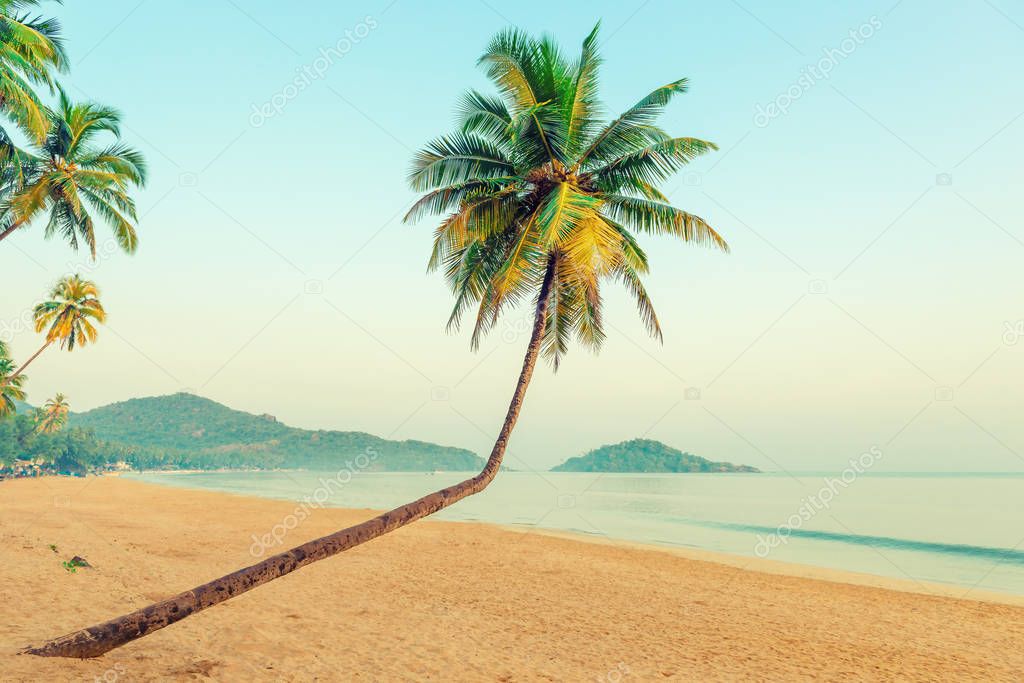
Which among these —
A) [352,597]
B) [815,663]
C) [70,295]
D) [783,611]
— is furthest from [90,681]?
[70,295]

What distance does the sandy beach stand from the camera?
8133 millimetres

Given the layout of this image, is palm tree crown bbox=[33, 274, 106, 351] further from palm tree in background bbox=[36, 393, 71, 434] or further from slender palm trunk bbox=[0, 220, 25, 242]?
palm tree in background bbox=[36, 393, 71, 434]

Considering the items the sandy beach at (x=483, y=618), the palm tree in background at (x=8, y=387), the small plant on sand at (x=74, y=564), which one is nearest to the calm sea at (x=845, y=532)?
the sandy beach at (x=483, y=618)

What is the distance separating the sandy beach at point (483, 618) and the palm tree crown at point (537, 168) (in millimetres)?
6443

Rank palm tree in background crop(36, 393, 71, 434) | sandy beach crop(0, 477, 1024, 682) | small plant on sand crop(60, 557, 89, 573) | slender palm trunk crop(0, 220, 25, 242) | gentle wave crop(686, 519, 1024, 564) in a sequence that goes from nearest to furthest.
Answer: sandy beach crop(0, 477, 1024, 682), small plant on sand crop(60, 557, 89, 573), slender palm trunk crop(0, 220, 25, 242), gentle wave crop(686, 519, 1024, 564), palm tree in background crop(36, 393, 71, 434)

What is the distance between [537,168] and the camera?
11.0 metres

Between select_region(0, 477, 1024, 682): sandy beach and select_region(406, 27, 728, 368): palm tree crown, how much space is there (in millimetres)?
6443

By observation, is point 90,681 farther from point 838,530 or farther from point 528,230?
point 838,530

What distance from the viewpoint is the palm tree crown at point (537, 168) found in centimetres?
1071

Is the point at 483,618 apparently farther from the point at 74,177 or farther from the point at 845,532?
the point at 845,532

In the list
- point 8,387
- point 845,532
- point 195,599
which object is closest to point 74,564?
point 195,599

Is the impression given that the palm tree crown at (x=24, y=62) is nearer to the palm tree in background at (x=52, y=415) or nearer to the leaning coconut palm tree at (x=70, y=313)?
the leaning coconut palm tree at (x=70, y=313)

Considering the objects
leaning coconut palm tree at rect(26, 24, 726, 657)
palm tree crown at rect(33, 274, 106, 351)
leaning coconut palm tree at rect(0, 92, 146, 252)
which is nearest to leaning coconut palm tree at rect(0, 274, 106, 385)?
palm tree crown at rect(33, 274, 106, 351)

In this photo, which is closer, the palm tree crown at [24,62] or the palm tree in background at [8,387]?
the palm tree crown at [24,62]
